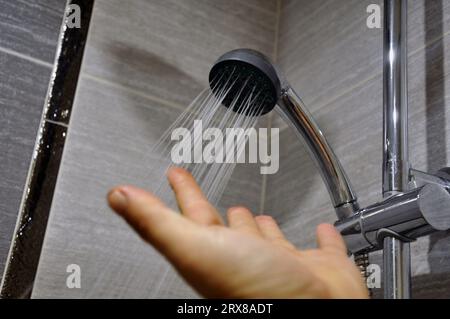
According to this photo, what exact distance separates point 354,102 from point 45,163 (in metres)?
0.47

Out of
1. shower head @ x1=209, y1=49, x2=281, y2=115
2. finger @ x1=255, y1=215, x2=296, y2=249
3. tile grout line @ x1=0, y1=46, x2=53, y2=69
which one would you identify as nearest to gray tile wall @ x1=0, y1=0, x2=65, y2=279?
tile grout line @ x1=0, y1=46, x2=53, y2=69

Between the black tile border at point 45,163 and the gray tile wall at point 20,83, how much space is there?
0.01 metres

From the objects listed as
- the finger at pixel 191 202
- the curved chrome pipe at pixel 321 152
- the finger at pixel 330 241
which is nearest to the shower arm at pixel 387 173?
the curved chrome pipe at pixel 321 152

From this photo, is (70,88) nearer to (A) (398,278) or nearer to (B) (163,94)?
(B) (163,94)

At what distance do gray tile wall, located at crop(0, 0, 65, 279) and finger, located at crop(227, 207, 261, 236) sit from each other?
499mm

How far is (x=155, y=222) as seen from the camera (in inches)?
13.8

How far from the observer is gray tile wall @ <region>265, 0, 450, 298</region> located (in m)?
0.72

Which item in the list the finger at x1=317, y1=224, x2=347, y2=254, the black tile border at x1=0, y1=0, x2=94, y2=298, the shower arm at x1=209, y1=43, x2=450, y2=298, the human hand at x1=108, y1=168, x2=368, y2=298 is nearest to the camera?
the human hand at x1=108, y1=168, x2=368, y2=298

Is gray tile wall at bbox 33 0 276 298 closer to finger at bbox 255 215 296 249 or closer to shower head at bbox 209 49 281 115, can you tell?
shower head at bbox 209 49 281 115

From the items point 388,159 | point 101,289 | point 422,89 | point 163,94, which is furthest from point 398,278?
point 163,94

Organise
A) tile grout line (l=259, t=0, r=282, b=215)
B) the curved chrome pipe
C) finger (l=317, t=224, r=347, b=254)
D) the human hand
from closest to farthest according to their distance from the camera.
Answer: the human hand
finger (l=317, t=224, r=347, b=254)
the curved chrome pipe
tile grout line (l=259, t=0, r=282, b=215)

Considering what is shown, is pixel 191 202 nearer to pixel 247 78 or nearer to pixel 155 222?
pixel 155 222

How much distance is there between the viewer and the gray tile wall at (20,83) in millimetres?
846
